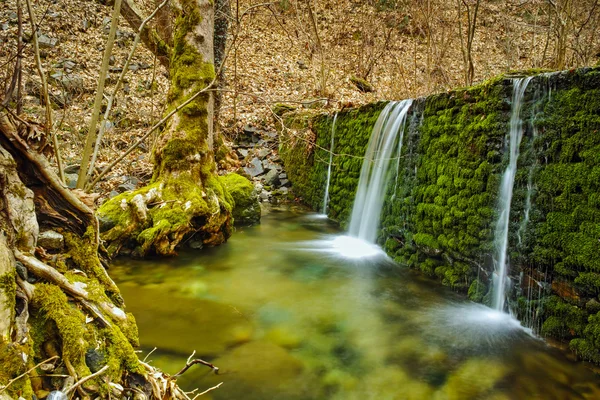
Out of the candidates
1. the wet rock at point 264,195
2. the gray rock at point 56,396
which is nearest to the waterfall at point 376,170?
the wet rock at point 264,195

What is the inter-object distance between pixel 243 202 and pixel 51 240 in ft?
19.9

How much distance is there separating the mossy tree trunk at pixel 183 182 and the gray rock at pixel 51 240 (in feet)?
10.9

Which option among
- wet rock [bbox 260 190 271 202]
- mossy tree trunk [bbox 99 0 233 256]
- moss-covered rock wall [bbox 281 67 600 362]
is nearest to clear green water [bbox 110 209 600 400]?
moss-covered rock wall [bbox 281 67 600 362]

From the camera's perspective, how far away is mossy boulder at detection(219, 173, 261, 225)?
7.99m

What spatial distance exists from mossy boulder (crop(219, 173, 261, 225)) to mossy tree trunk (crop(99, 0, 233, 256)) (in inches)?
47.5

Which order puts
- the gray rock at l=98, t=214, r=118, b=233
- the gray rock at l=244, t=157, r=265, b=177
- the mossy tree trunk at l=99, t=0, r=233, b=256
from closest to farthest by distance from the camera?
1. the gray rock at l=98, t=214, r=118, b=233
2. the mossy tree trunk at l=99, t=0, r=233, b=256
3. the gray rock at l=244, t=157, r=265, b=177

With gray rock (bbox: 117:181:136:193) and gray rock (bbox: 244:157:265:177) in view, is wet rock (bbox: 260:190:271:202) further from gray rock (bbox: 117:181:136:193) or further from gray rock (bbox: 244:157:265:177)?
gray rock (bbox: 117:181:136:193)

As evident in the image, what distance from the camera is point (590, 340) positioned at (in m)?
3.04

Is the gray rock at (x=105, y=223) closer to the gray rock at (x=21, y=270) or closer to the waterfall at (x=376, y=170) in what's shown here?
the gray rock at (x=21, y=270)

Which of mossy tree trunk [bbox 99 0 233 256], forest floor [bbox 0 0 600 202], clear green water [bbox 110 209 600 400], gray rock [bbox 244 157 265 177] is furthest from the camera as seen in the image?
gray rock [bbox 244 157 265 177]

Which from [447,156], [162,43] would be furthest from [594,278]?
[162,43]

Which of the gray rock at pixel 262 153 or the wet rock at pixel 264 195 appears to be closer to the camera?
the wet rock at pixel 264 195

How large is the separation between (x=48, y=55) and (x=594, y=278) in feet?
48.2

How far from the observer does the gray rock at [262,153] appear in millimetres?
12422
